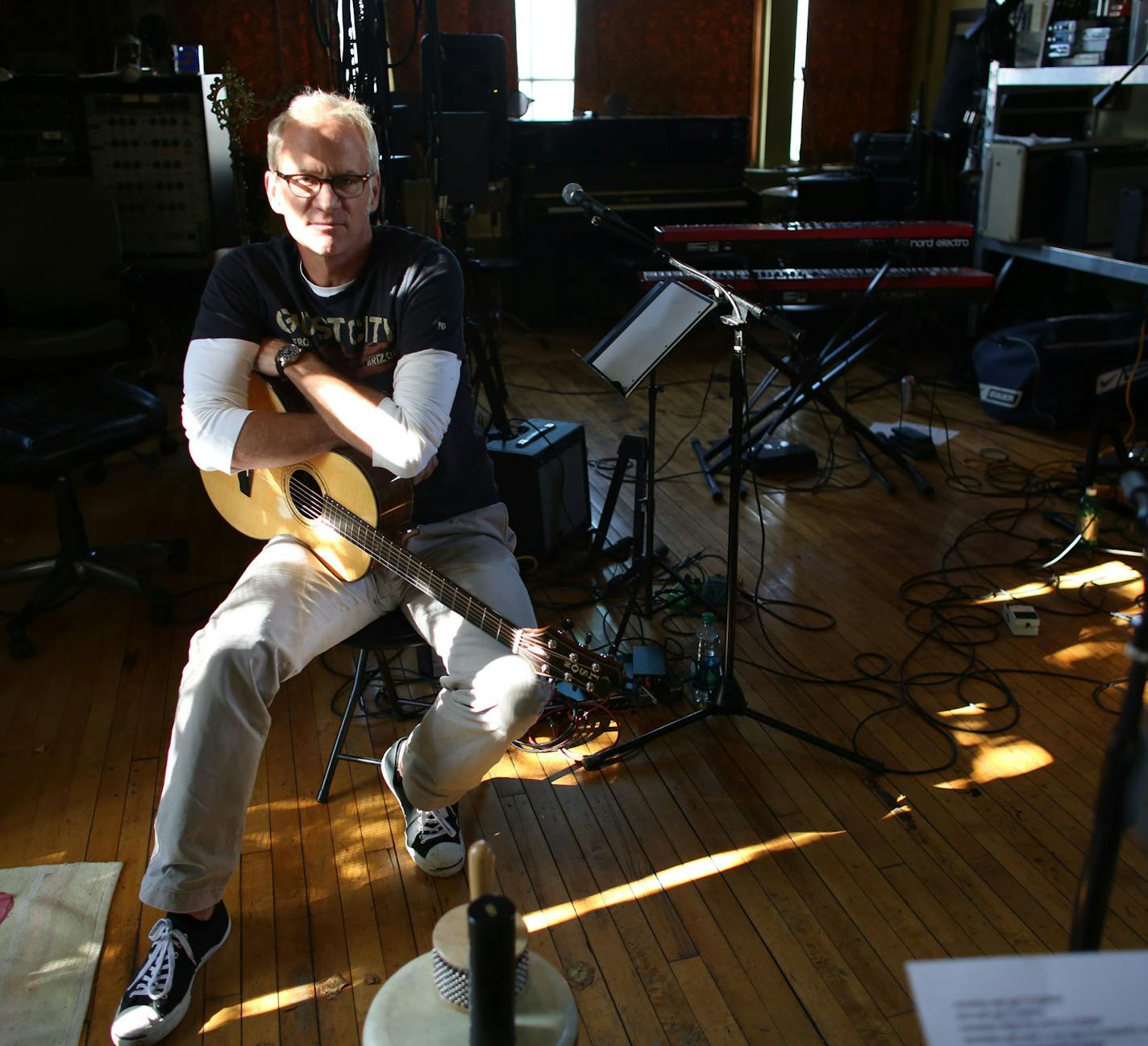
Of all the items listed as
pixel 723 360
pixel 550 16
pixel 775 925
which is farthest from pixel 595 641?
pixel 550 16

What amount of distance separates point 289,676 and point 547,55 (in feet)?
18.0

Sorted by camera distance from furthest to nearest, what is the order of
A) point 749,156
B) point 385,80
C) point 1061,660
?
point 749,156 < point 385,80 < point 1061,660

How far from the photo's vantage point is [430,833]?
200 centimetres

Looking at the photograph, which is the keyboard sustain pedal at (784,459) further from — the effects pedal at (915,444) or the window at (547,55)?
the window at (547,55)

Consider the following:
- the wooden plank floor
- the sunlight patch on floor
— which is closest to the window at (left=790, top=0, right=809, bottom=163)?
the wooden plank floor

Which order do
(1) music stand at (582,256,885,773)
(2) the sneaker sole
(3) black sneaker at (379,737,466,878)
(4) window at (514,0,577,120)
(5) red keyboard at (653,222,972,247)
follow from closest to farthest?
(2) the sneaker sole < (3) black sneaker at (379,737,466,878) < (1) music stand at (582,256,885,773) < (5) red keyboard at (653,222,972,247) < (4) window at (514,0,577,120)

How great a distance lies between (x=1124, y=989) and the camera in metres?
0.75

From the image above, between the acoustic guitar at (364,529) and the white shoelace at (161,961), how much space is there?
0.64m

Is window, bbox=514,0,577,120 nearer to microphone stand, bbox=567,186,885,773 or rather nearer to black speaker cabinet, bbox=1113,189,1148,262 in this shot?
black speaker cabinet, bbox=1113,189,1148,262

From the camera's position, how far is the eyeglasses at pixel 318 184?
1.89 metres

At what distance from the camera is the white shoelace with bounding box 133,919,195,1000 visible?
1.65 metres

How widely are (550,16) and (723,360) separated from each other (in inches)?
96.4

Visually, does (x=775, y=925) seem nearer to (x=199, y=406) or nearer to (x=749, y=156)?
(x=199, y=406)

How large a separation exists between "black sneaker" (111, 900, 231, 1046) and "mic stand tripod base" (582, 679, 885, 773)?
875 millimetres
